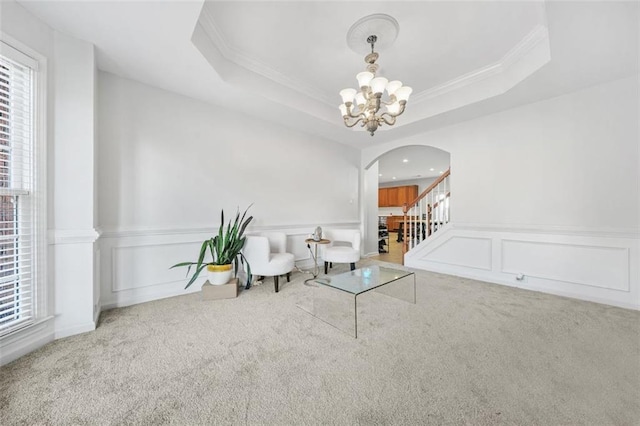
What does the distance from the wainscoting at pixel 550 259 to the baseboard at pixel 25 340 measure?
466cm

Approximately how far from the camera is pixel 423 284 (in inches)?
129

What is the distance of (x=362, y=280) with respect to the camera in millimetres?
2488

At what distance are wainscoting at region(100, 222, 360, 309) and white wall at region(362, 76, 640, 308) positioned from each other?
3.94 m

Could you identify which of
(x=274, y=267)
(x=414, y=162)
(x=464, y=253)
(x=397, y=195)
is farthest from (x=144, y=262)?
(x=397, y=195)

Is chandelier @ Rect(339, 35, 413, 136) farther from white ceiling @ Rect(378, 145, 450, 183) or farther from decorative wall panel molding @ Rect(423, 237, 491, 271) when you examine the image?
white ceiling @ Rect(378, 145, 450, 183)

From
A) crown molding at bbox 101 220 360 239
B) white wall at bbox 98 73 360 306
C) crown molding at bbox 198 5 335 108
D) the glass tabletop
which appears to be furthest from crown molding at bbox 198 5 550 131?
the glass tabletop

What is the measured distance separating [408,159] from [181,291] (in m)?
6.70

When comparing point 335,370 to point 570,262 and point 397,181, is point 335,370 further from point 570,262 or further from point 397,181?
point 397,181

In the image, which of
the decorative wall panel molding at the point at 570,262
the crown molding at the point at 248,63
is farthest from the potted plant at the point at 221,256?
the decorative wall panel molding at the point at 570,262

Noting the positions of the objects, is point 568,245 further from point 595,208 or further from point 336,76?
point 336,76

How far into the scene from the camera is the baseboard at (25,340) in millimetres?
1549

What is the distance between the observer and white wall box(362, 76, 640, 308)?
8.39 feet

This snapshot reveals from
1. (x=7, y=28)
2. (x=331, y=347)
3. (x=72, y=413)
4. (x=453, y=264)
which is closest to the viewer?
(x=72, y=413)

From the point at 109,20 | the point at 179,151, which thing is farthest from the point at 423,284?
the point at 109,20
